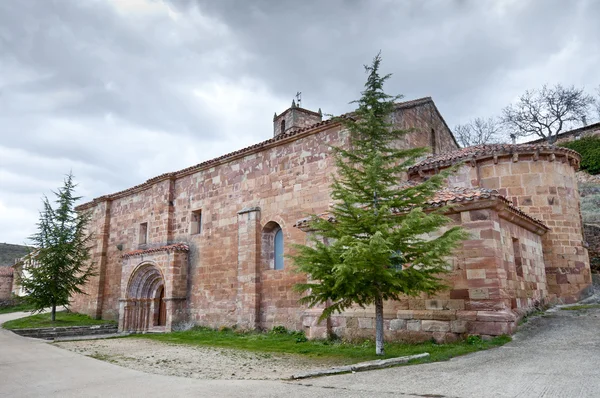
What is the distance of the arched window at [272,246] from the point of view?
49.3 feet

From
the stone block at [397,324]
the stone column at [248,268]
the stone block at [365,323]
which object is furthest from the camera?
the stone column at [248,268]

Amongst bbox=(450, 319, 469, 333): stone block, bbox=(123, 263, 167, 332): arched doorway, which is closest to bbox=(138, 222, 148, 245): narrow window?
Answer: bbox=(123, 263, 167, 332): arched doorway

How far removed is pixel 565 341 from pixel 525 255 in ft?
11.6

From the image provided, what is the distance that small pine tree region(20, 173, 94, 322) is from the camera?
1956cm

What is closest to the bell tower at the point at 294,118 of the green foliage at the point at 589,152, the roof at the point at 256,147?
the roof at the point at 256,147

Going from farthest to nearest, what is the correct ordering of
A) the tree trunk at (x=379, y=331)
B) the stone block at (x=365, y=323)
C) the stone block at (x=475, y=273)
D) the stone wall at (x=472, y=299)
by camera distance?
1. the stone block at (x=365, y=323)
2. the stone block at (x=475, y=273)
3. the stone wall at (x=472, y=299)
4. the tree trunk at (x=379, y=331)

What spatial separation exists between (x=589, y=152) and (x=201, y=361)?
30494mm

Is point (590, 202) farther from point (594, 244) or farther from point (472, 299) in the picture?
point (472, 299)

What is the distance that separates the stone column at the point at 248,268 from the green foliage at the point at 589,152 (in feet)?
81.2

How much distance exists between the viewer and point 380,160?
315 inches

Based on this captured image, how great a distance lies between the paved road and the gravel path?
1.86 ft

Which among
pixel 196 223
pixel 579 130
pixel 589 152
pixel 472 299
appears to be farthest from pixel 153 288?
pixel 579 130

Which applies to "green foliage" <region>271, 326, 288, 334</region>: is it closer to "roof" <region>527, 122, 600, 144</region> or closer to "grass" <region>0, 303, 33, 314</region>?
"grass" <region>0, 303, 33, 314</region>

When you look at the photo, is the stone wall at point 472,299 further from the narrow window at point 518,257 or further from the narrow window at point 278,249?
the narrow window at point 278,249
